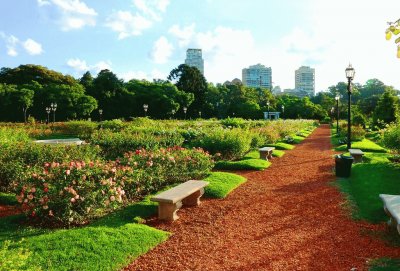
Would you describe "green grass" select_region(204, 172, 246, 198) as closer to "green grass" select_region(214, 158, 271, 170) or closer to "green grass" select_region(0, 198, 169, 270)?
"green grass" select_region(214, 158, 271, 170)

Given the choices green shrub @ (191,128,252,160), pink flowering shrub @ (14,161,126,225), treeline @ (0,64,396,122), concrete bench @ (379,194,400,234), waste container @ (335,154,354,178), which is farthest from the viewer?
treeline @ (0,64,396,122)

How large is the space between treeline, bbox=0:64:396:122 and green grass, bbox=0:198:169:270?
43.8 meters

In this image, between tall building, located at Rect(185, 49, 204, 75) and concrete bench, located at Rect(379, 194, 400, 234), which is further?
tall building, located at Rect(185, 49, 204, 75)

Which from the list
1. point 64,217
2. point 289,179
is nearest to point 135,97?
point 289,179

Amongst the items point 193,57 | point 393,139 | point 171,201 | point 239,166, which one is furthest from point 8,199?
point 193,57

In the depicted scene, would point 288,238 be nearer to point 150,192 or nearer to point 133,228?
point 133,228

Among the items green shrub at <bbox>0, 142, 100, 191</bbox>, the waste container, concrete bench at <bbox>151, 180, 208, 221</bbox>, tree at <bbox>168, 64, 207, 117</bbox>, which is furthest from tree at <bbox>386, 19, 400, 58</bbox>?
tree at <bbox>168, 64, 207, 117</bbox>

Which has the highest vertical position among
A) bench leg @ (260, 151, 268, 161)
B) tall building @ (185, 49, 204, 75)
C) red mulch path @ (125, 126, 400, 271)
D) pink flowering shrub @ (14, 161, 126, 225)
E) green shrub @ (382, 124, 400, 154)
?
tall building @ (185, 49, 204, 75)

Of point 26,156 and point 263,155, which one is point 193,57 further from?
point 26,156

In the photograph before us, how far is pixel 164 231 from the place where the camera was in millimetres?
5914

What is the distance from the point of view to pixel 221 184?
9.23 m

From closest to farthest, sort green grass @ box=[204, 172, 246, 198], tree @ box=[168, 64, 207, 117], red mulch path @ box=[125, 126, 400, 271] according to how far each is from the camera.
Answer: red mulch path @ box=[125, 126, 400, 271], green grass @ box=[204, 172, 246, 198], tree @ box=[168, 64, 207, 117]

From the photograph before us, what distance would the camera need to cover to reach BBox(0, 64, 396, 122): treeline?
4900 cm

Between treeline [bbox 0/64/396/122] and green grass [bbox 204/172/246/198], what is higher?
treeline [bbox 0/64/396/122]
